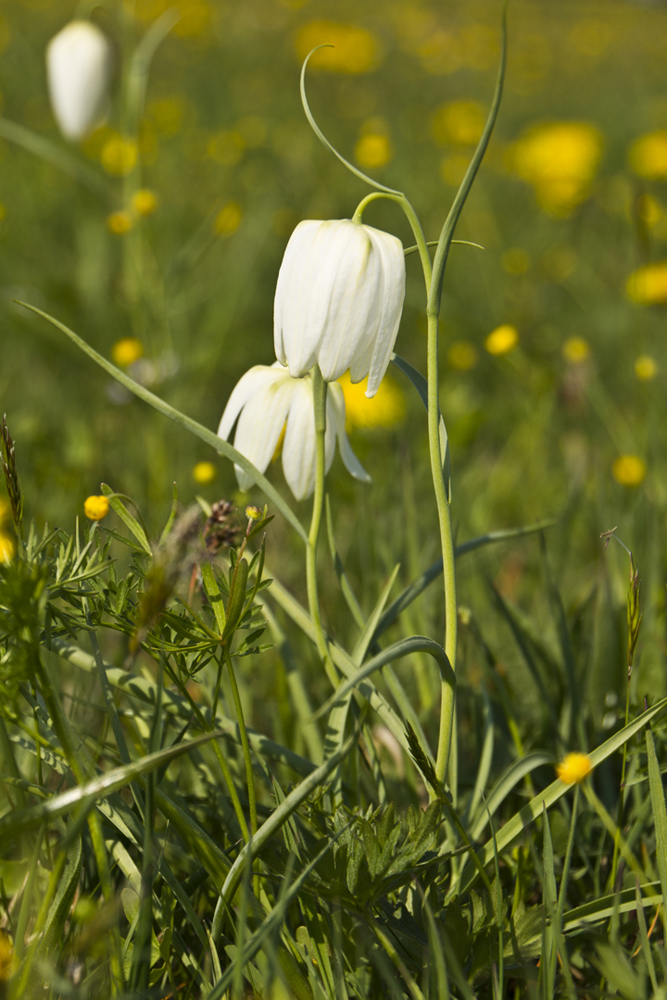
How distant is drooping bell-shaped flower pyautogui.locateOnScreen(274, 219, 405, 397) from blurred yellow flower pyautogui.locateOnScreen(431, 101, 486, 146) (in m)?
2.60

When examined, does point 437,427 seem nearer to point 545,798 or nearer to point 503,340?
point 545,798

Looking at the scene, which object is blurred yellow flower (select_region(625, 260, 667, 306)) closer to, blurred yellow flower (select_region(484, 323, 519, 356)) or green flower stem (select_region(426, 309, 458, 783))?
blurred yellow flower (select_region(484, 323, 519, 356))

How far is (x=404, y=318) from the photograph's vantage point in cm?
261

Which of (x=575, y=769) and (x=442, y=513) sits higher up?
(x=442, y=513)

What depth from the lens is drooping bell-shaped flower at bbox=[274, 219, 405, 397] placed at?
21.8 inches

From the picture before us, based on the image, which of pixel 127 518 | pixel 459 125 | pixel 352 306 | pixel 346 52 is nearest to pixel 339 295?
pixel 352 306

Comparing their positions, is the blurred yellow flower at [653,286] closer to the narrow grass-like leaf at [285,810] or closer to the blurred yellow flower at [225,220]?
the blurred yellow flower at [225,220]

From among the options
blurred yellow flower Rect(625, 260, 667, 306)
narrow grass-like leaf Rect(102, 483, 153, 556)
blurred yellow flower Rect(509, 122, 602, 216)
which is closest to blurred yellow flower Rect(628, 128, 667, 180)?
blurred yellow flower Rect(509, 122, 602, 216)

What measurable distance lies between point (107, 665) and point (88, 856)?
162mm

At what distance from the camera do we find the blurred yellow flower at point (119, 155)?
5.06 ft

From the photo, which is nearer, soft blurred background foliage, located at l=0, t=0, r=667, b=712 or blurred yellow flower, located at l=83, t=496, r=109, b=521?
blurred yellow flower, located at l=83, t=496, r=109, b=521

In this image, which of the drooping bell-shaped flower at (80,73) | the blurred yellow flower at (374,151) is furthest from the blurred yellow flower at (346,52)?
the drooping bell-shaped flower at (80,73)

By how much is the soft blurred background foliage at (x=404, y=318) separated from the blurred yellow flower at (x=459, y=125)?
0.02m

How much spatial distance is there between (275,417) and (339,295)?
6.4 inches
